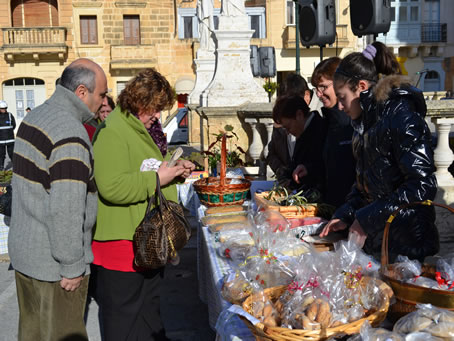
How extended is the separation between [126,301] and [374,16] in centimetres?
414

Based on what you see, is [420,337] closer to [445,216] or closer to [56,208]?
[56,208]

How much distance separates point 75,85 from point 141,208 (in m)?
0.68

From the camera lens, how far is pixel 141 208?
2750 mm

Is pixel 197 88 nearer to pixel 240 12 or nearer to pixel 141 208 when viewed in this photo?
pixel 240 12

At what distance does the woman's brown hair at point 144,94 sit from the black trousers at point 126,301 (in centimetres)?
83

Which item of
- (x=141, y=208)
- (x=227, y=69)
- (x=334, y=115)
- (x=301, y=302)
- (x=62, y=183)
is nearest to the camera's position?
(x=301, y=302)

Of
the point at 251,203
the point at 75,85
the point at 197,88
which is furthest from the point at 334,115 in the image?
the point at 197,88

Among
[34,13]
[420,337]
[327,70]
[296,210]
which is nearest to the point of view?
[420,337]

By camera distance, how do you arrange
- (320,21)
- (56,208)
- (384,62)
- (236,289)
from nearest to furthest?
(236,289)
(56,208)
(384,62)
(320,21)

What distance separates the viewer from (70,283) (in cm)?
243

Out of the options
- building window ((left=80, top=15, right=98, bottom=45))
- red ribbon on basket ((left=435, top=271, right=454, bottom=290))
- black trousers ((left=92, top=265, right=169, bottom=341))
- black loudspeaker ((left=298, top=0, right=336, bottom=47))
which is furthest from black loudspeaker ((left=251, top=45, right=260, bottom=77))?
building window ((left=80, top=15, right=98, bottom=45))

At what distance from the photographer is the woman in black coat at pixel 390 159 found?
7.02ft

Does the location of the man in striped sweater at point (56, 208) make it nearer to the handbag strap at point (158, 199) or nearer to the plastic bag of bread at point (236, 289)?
the handbag strap at point (158, 199)

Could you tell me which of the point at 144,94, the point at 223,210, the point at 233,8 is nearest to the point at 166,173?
the point at 144,94
